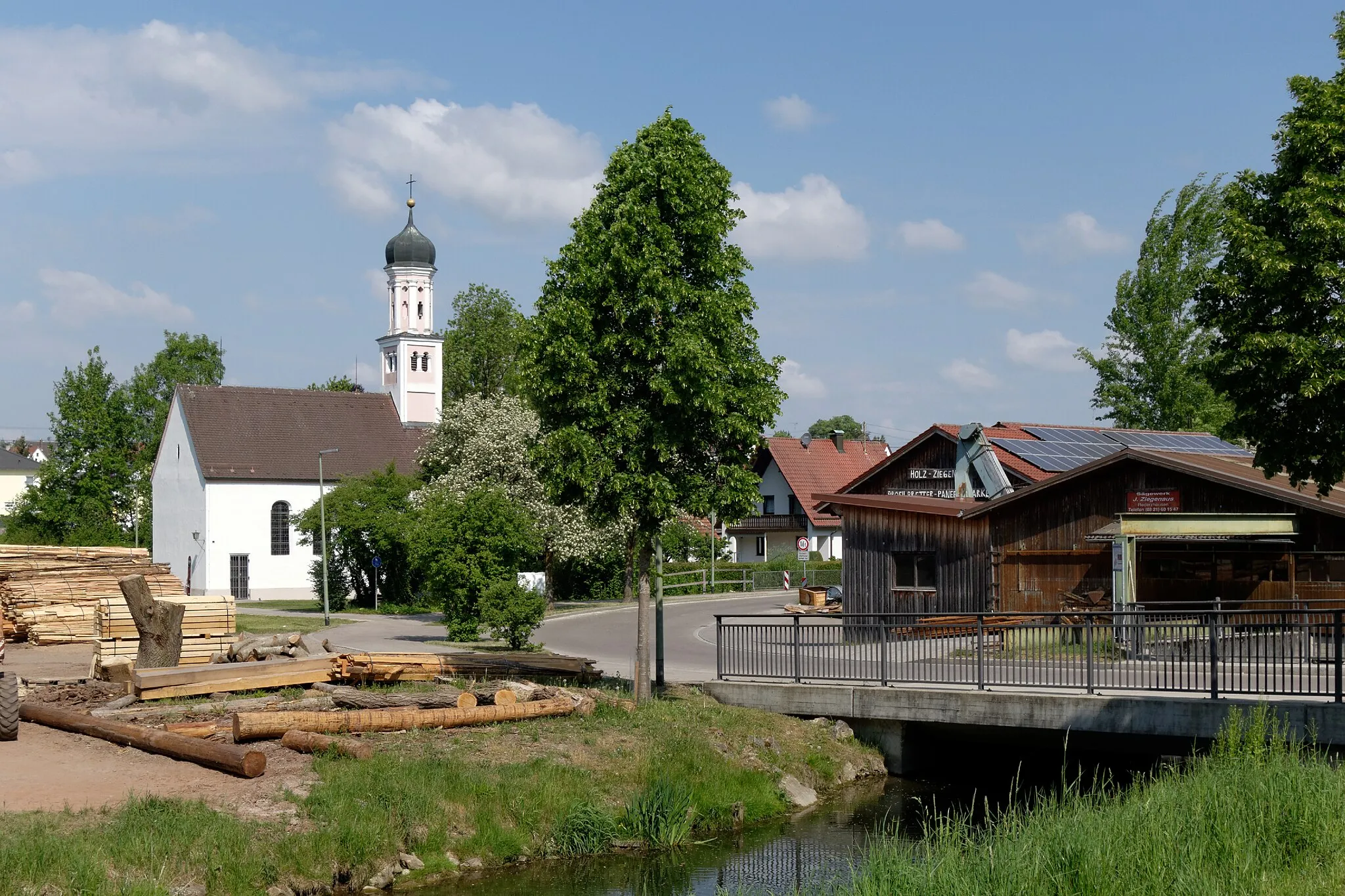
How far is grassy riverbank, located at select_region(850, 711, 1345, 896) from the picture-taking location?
8711 mm

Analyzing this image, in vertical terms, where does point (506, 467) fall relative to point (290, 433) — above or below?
below

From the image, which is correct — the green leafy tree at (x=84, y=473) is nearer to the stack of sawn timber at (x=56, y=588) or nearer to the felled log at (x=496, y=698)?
the stack of sawn timber at (x=56, y=588)

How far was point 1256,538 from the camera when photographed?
23.0 metres

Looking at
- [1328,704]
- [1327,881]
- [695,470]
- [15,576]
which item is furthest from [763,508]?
[1327,881]

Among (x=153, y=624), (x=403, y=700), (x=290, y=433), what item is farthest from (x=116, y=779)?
(x=290, y=433)

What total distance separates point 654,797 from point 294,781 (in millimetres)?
4084

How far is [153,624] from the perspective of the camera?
21250 mm

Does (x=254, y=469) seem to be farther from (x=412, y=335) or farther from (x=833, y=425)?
(x=833, y=425)

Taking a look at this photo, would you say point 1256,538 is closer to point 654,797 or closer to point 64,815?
point 654,797

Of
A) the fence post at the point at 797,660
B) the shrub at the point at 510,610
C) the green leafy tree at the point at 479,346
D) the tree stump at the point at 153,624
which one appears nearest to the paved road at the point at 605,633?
the shrub at the point at 510,610

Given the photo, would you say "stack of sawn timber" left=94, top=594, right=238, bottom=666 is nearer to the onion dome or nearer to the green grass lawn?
the green grass lawn

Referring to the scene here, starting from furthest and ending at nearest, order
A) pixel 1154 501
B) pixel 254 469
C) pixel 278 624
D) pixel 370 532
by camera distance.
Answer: pixel 254 469
pixel 370 532
pixel 278 624
pixel 1154 501

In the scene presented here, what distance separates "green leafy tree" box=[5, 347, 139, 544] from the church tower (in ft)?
53.0

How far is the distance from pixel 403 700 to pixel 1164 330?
4078 cm
